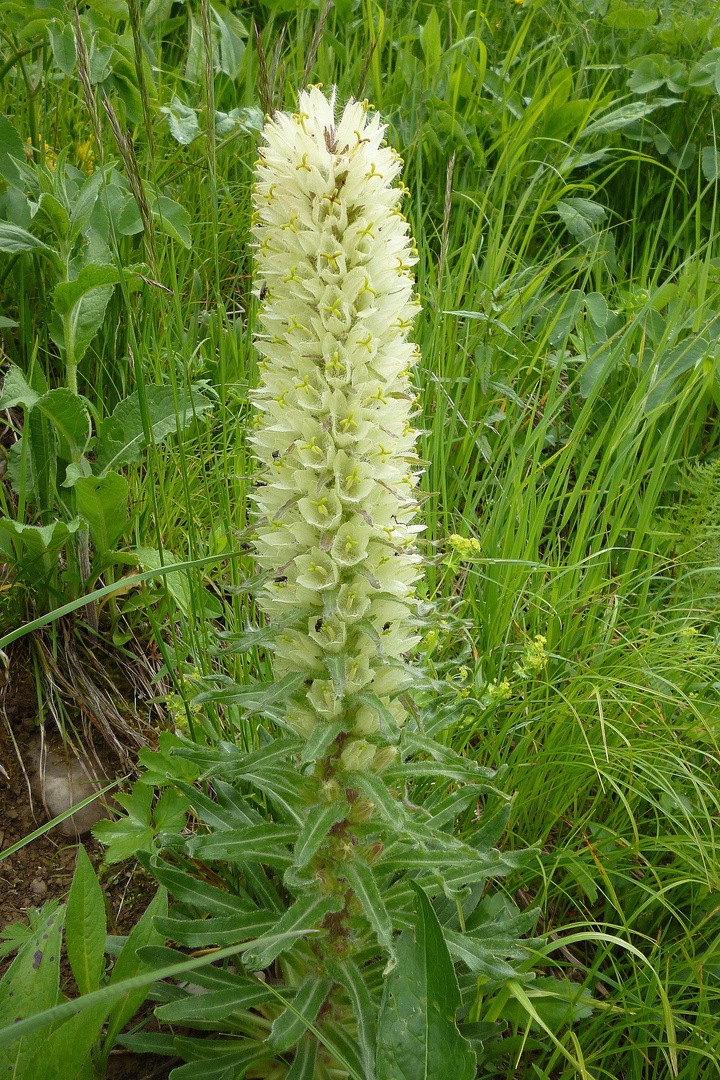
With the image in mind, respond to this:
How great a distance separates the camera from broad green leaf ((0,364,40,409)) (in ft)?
7.79

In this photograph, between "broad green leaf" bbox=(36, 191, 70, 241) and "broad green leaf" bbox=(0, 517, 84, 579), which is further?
"broad green leaf" bbox=(36, 191, 70, 241)

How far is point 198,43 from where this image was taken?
3.81 metres

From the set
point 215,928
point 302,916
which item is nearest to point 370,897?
point 302,916

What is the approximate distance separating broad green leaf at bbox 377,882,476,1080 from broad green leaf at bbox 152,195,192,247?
240cm

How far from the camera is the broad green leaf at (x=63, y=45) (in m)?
2.69

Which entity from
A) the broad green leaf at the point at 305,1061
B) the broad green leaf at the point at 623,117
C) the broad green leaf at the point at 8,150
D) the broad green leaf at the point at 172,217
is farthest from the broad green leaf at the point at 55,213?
the broad green leaf at the point at 623,117

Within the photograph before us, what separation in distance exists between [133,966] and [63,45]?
284 cm

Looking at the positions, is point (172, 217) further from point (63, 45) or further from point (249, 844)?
point (249, 844)

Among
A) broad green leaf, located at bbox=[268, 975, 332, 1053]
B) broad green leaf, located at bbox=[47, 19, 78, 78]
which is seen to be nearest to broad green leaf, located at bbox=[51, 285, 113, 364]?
broad green leaf, located at bbox=[47, 19, 78, 78]

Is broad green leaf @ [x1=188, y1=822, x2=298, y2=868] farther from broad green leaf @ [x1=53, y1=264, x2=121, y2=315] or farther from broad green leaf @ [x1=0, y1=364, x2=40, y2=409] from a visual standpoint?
broad green leaf @ [x1=53, y1=264, x2=121, y2=315]

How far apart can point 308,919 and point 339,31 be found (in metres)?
4.80

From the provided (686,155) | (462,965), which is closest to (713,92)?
(686,155)

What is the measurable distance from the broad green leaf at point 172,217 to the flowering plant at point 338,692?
1234 millimetres

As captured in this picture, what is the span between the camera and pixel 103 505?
2471 mm
